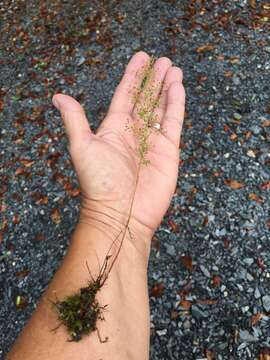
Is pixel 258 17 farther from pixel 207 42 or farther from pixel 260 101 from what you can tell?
pixel 260 101

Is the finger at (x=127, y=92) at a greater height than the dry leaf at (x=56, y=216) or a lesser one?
greater

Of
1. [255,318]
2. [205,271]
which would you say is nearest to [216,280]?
[205,271]

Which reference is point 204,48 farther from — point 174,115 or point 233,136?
point 174,115

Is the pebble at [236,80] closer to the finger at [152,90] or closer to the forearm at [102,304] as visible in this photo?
the finger at [152,90]

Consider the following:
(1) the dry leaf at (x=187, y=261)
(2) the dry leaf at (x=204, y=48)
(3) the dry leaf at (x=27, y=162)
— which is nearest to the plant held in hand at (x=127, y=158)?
(1) the dry leaf at (x=187, y=261)

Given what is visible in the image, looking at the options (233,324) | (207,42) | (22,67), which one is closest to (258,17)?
(207,42)
